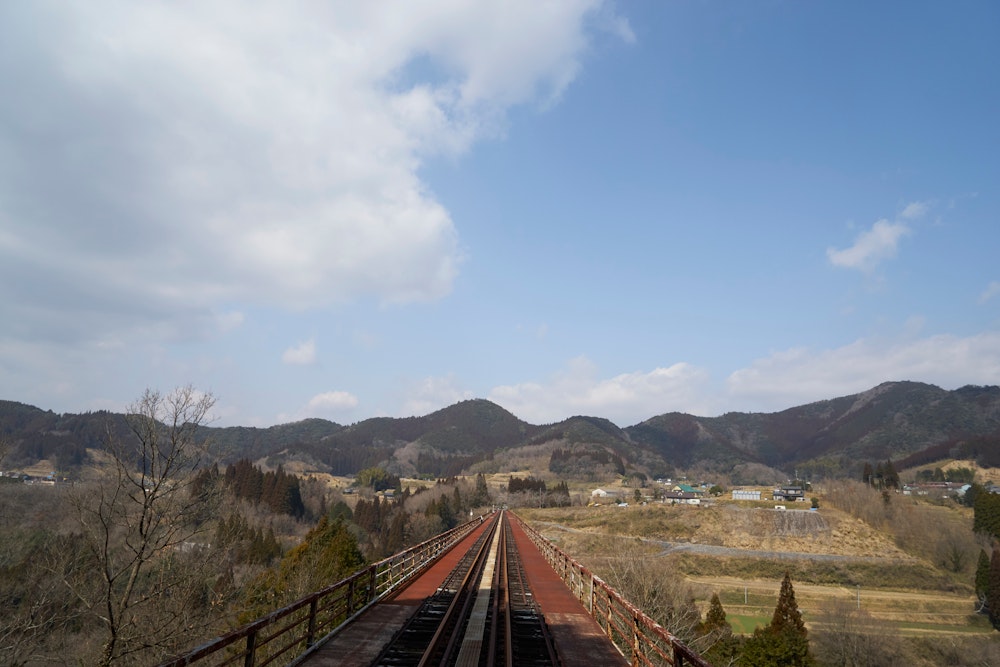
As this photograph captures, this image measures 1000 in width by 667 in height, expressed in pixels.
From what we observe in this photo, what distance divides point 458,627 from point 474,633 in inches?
36.3

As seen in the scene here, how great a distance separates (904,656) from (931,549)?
52.6 metres

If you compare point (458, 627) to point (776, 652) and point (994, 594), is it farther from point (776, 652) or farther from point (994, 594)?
point (994, 594)

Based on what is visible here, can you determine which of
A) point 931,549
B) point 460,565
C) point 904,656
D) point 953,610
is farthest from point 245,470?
point 931,549

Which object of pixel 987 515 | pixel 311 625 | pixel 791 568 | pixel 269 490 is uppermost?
pixel 311 625

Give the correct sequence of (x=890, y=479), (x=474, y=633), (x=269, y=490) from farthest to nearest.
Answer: (x=890, y=479) → (x=269, y=490) → (x=474, y=633)

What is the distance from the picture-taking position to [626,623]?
952 cm

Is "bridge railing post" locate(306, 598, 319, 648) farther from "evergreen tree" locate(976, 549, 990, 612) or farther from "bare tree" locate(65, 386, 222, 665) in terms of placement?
"evergreen tree" locate(976, 549, 990, 612)

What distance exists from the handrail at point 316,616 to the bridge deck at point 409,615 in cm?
28

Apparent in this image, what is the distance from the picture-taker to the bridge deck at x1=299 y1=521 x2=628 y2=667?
9.04 metres

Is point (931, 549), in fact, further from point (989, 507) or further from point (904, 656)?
point (904, 656)

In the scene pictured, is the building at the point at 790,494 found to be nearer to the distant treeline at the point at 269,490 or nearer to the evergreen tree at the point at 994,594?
the evergreen tree at the point at 994,594

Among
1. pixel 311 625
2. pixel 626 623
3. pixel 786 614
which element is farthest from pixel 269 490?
pixel 626 623

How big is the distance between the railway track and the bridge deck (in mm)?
257

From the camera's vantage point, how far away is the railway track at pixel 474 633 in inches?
372
